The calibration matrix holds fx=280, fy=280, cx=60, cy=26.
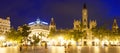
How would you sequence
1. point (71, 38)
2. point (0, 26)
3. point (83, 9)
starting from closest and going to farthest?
point (71, 38)
point (83, 9)
point (0, 26)

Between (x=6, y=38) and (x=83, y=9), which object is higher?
(x=83, y=9)

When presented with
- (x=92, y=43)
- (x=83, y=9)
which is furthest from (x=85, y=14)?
(x=92, y=43)

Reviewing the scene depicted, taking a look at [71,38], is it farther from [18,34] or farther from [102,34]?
[18,34]

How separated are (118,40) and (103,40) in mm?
7908

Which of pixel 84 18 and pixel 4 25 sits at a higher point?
pixel 84 18

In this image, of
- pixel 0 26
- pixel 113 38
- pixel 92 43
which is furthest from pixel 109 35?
pixel 0 26

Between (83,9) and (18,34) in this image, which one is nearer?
(18,34)

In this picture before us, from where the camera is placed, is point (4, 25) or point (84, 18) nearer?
point (84, 18)

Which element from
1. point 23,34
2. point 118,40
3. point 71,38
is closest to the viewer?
point 23,34

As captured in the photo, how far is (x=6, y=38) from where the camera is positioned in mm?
114125

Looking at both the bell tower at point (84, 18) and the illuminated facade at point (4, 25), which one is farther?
the illuminated facade at point (4, 25)

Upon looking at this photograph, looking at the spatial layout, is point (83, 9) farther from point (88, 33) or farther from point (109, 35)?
point (109, 35)

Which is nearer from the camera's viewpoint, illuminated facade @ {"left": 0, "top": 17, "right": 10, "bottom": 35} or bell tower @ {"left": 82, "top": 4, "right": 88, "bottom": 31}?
bell tower @ {"left": 82, "top": 4, "right": 88, "bottom": 31}

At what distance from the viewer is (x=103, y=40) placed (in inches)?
5079
